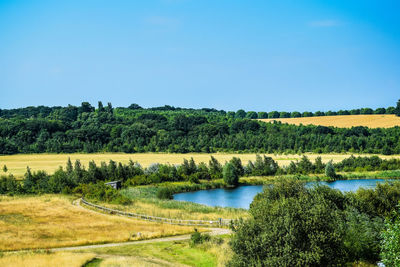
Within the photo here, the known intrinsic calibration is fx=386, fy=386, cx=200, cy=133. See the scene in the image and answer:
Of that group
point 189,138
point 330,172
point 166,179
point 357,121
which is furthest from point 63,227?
point 357,121

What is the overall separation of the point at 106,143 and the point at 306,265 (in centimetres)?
10879

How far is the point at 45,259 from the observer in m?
24.8

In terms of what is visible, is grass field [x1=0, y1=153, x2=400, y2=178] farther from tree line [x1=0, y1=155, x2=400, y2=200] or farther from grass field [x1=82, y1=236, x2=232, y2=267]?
grass field [x1=82, y1=236, x2=232, y2=267]

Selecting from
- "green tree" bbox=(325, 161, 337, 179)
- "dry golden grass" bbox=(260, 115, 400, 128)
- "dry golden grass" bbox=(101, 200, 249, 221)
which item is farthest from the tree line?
"dry golden grass" bbox=(260, 115, 400, 128)

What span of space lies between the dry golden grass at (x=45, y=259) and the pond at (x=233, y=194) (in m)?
34.4

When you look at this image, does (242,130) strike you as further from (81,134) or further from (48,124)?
(48,124)

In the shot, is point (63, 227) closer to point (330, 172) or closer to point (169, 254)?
point (169, 254)

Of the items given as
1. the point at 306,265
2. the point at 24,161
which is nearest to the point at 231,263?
the point at 306,265

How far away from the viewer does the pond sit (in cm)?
6109

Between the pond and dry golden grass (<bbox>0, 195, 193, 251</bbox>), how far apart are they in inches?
879

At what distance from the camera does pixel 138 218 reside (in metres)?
40.6

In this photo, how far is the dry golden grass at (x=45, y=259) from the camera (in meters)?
23.7

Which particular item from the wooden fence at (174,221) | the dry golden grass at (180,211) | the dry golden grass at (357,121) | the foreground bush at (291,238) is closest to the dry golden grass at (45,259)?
the foreground bush at (291,238)

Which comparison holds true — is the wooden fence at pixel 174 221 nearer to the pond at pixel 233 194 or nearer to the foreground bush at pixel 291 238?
the foreground bush at pixel 291 238
